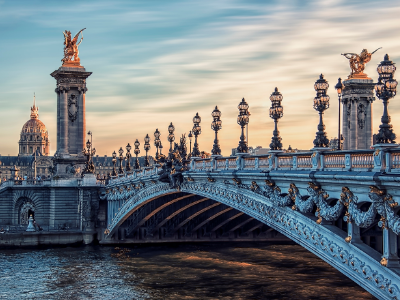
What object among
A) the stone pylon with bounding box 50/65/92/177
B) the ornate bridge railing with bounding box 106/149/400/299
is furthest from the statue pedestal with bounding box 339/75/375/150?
the stone pylon with bounding box 50/65/92/177

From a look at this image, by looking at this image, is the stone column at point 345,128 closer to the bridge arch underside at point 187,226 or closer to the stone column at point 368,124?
the stone column at point 368,124

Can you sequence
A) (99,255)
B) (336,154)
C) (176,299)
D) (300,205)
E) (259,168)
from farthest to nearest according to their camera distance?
(99,255) → (176,299) → (259,168) → (300,205) → (336,154)

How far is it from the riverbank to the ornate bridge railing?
114ft

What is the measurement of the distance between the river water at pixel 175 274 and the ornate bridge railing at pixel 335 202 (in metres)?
9.17

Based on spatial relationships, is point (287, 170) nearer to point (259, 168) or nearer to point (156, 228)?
point (259, 168)

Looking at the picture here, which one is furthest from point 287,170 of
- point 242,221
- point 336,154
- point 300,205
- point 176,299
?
point 242,221

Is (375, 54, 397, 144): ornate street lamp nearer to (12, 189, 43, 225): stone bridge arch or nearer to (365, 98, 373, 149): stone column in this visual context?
(365, 98, 373, 149): stone column

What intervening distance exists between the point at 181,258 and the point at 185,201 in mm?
4473

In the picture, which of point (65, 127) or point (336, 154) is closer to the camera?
point (336, 154)

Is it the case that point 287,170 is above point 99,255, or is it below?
above

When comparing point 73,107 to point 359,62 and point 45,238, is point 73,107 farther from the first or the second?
point 359,62

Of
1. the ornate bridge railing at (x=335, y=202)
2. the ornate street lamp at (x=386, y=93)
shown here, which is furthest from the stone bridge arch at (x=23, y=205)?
the ornate street lamp at (x=386, y=93)

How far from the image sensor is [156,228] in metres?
63.1

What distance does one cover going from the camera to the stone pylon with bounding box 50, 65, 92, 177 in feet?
260
